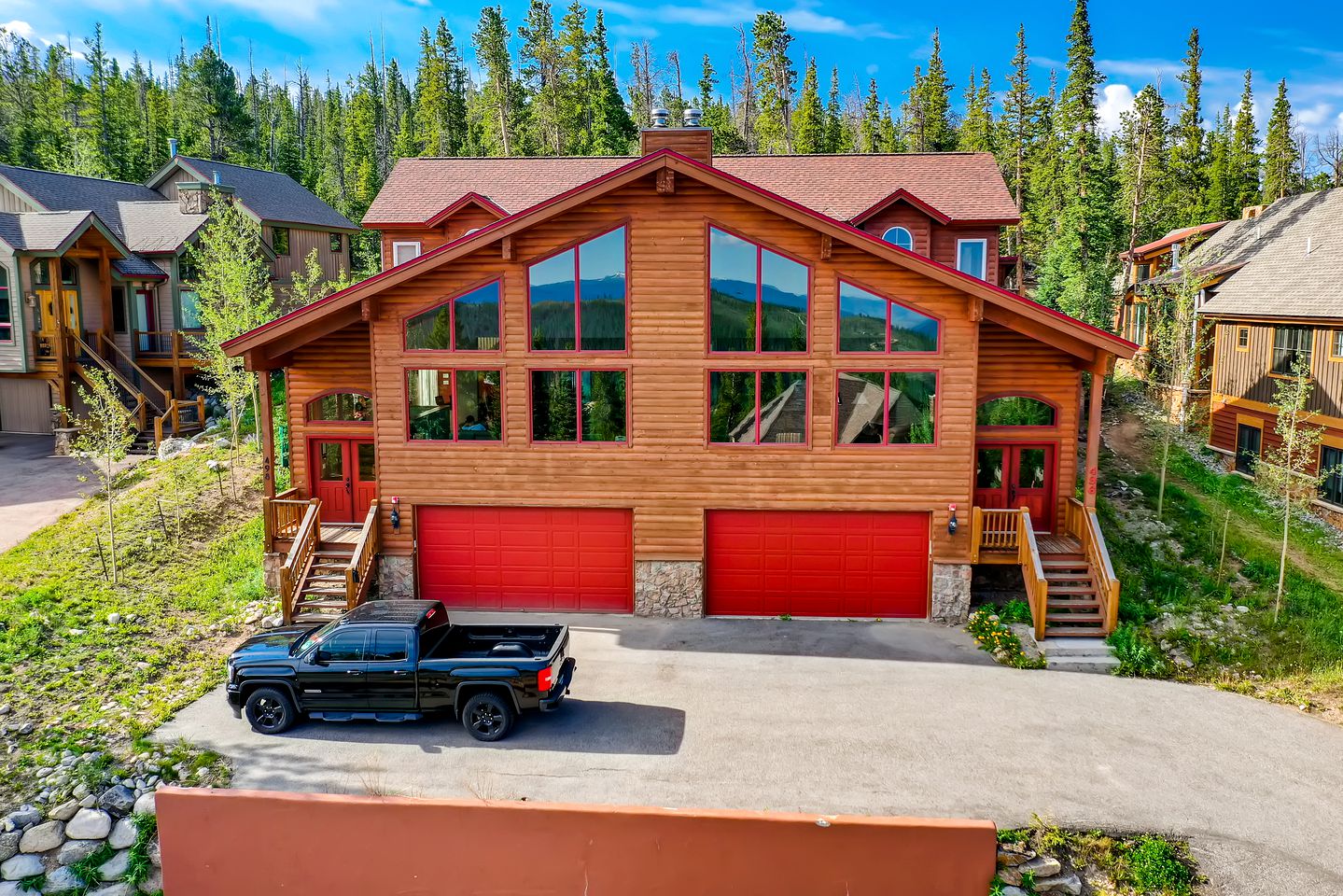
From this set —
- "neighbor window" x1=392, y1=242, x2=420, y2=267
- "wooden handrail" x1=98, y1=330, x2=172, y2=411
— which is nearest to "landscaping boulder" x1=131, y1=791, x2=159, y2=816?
"neighbor window" x1=392, y1=242, x2=420, y2=267

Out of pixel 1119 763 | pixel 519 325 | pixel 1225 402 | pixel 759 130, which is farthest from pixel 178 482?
pixel 759 130

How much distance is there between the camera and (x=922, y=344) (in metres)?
17.6

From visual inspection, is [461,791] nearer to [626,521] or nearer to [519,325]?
[626,521]

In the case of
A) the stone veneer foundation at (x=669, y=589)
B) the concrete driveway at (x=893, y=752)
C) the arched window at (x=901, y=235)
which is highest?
the arched window at (x=901, y=235)

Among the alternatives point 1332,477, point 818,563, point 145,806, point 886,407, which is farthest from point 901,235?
point 145,806

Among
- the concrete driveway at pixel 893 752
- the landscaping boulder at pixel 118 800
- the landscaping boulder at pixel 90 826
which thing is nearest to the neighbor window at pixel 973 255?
the concrete driveway at pixel 893 752

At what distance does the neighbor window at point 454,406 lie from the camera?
18.3m

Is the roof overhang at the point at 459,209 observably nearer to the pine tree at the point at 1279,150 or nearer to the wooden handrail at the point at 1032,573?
the wooden handrail at the point at 1032,573

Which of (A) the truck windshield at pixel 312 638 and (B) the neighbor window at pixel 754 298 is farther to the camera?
(B) the neighbor window at pixel 754 298

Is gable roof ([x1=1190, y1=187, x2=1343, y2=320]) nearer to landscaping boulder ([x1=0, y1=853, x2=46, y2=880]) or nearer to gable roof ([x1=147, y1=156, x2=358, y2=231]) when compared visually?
landscaping boulder ([x1=0, y1=853, x2=46, y2=880])

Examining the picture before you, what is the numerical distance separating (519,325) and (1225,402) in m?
22.7

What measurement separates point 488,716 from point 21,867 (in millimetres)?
5720

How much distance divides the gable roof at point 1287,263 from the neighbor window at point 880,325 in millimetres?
13469

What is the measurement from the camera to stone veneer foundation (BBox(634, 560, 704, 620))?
18.5m
